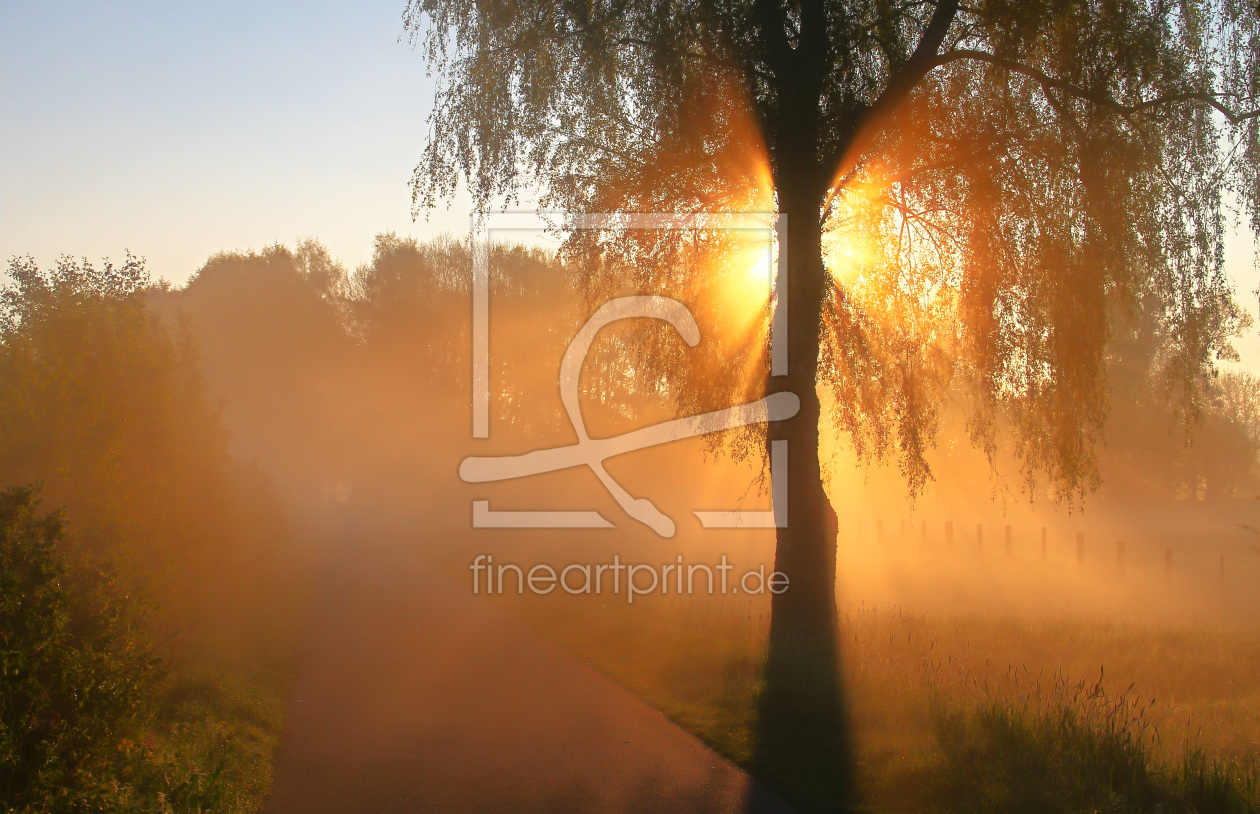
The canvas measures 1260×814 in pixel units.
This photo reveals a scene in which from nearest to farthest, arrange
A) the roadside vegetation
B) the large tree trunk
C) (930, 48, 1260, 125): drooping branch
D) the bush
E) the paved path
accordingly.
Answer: the bush
the roadside vegetation
the paved path
(930, 48, 1260, 125): drooping branch
the large tree trunk

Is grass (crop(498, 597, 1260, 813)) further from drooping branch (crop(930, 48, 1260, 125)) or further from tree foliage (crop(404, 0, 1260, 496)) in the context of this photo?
drooping branch (crop(930, 48, 1260, 125))

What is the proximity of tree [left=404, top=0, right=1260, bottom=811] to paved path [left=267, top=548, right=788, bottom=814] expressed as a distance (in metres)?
2.96

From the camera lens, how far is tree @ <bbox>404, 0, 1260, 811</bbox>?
980cm

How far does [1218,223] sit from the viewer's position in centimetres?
967

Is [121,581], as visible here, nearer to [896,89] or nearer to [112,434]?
[112,434]

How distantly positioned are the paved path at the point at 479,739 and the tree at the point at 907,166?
2.96m

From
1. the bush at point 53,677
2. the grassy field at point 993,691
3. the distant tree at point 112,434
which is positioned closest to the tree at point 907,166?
the grassy field at point 993,691

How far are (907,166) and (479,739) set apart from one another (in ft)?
28.8

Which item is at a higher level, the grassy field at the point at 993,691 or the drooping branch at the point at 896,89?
the drooping branch at the point at 896,89

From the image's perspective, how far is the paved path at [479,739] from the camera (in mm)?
6281

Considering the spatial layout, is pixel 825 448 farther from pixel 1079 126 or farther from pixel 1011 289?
pixel 1079 126

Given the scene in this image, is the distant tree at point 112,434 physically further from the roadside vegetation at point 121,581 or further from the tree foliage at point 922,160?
the tree foliage at point 922,160

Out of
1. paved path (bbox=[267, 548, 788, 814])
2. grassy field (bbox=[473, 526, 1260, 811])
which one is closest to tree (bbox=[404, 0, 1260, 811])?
grassy field (bbox=[473, 526, 1260, 811])

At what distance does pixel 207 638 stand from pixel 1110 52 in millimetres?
15116
